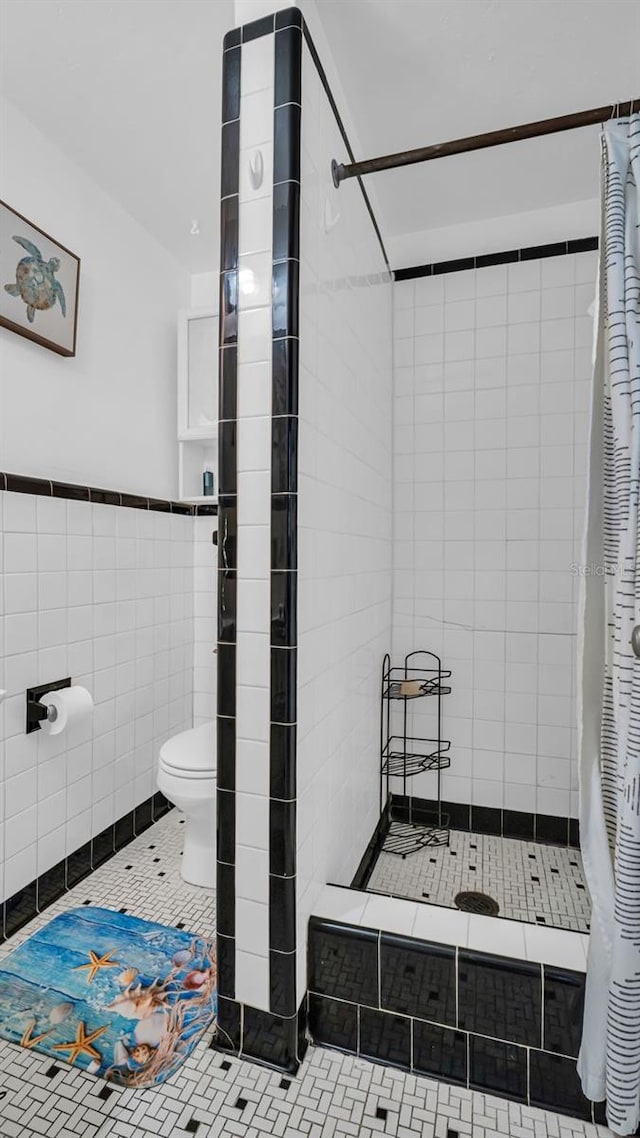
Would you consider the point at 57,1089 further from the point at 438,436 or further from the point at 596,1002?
the point at 438,436

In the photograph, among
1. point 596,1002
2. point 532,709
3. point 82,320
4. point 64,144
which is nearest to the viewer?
point 596,1002

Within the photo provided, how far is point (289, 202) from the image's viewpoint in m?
1.29

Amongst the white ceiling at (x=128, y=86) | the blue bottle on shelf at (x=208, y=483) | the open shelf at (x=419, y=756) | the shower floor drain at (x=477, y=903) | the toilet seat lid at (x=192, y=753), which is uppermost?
the white ceiling at (x=128, y=86)

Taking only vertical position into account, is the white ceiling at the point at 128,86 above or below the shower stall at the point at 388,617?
above

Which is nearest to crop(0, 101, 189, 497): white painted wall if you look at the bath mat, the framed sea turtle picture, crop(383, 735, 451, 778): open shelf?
the framed sea turtle picture

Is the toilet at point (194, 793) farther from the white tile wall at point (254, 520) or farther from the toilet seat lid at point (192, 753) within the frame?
the white tile wall at point (254, 520)

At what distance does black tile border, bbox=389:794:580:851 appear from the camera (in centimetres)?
242

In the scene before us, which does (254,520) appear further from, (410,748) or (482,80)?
(410,748)

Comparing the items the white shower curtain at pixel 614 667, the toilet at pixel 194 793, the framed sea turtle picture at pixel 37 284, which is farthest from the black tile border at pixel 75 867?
the framed sea turtle picture at pixel 37 284

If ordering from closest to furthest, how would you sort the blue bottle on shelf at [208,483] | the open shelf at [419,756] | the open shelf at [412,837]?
the open shelf at [412,837]
the open shelf at [419,756]
the blue bottle on shelf at [208,483]

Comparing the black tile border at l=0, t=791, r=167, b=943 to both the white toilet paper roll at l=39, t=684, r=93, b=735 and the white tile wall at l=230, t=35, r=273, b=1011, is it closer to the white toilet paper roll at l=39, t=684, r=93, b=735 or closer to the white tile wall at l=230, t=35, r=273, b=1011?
the white toilet paper roll at l=39, t=684, r=93, b=735

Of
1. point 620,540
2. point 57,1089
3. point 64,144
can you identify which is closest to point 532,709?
point 620,540

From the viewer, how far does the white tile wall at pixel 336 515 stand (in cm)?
140

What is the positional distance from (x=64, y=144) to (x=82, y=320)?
576 millimetres
